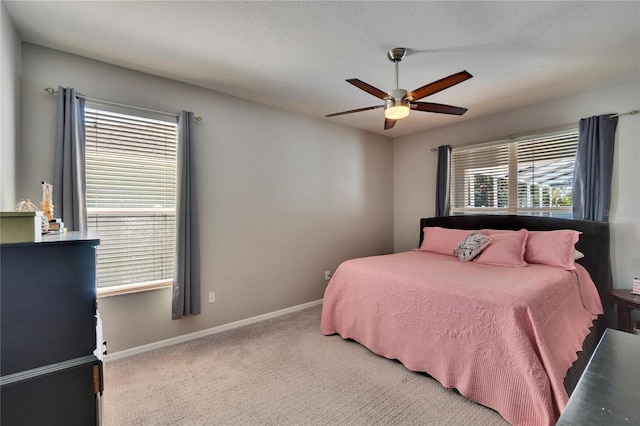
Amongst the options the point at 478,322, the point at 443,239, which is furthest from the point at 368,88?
the point at 443,239

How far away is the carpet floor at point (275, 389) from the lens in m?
1.84

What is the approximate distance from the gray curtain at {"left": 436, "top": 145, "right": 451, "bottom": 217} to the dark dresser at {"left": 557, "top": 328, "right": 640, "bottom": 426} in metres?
3.56

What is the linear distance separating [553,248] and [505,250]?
0.42 meters

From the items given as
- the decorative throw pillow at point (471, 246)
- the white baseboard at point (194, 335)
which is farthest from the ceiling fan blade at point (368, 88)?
the white baseboard at point (194, 335)

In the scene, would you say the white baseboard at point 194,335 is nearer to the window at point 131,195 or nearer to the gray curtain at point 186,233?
the gray curtain at point 186,233

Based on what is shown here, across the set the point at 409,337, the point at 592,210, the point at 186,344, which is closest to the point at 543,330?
the point at 409,337

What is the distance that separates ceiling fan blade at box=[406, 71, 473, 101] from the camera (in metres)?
1.96

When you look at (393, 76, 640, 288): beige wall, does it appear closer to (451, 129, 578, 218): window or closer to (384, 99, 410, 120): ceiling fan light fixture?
(451, 129, 578, 218): window

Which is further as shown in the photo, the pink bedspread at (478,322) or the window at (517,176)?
the window at (517,176)

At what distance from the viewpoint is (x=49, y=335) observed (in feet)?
3.51

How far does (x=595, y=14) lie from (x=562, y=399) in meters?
2.38

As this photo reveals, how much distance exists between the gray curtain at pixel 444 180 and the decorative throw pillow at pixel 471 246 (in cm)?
97

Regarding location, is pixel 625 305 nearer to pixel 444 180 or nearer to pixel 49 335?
pixel 444 180

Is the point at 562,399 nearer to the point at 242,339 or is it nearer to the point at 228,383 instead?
the point at 228,383
